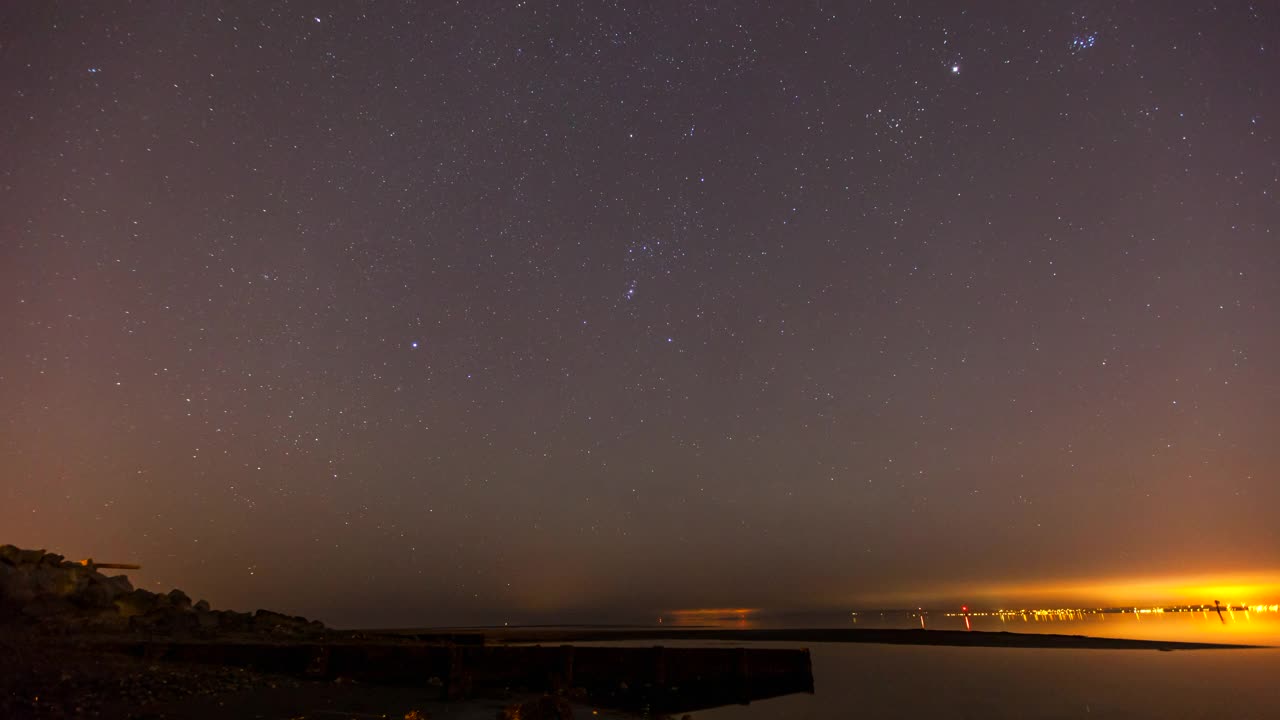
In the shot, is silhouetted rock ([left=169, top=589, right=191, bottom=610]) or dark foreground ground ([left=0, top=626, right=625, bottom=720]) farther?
silhouetted rock ([left=169, top=589, right=191, bottom=610])

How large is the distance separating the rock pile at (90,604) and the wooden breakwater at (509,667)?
791cm

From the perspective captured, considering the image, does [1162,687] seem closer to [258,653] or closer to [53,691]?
[258,653]

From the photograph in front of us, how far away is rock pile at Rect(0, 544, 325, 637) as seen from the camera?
25.3 meters

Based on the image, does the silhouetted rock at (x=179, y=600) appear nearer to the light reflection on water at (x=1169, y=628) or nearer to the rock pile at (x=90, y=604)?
the rock pile at (x=90, y=604)

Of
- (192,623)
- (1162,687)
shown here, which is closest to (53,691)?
(192,623)

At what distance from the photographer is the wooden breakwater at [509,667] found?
2023 centimetres

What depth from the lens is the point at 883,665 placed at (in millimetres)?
36562

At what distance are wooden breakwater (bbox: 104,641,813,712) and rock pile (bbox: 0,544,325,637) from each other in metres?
7.91

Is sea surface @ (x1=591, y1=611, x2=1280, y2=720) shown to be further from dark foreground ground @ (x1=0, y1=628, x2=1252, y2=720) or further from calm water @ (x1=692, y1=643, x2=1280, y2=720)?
dark foreground ground @ (x1=0, y1=628, x2=1252, y2=720)

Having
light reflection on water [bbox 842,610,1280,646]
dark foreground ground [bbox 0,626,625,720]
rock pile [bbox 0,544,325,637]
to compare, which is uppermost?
rock pile [bbox 0,544,325,637]

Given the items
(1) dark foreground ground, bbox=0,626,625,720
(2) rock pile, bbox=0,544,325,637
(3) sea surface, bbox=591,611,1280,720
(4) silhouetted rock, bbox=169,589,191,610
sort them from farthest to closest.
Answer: (4) silhouetted rock, bbox=169,589,191,610, (2) rock pile, bbox=0,544,325,637, (3) sea surface, bbox=591,611,1280,720, (1) dark foreground ground, bbox=0,626,625,720

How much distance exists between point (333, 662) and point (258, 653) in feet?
9.45

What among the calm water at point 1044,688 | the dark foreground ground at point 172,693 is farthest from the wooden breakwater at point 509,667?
the calm water at point 1044,688

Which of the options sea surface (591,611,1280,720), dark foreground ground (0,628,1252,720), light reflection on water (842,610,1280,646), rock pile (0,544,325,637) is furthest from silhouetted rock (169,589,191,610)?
light reflection on water (842,610,1280,646)
